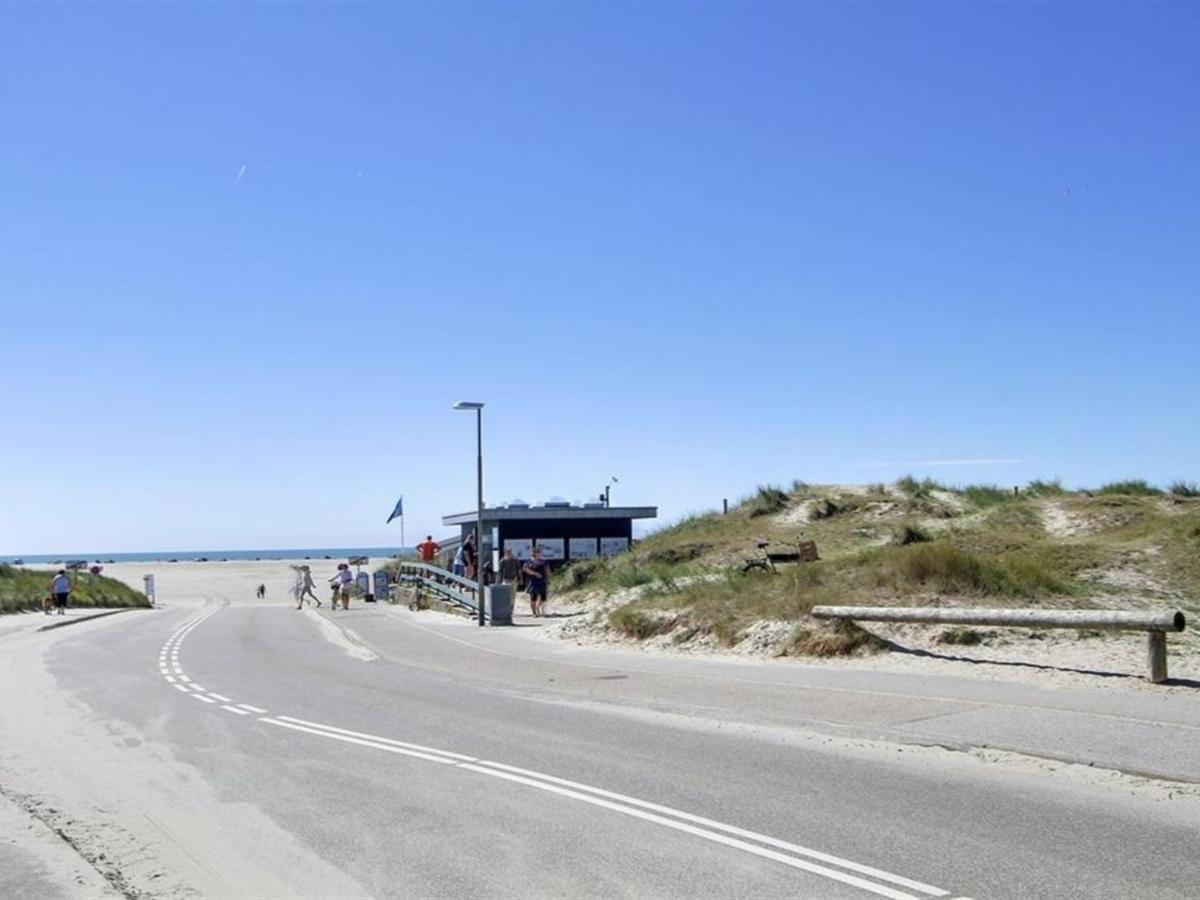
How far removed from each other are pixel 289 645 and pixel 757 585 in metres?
11.1

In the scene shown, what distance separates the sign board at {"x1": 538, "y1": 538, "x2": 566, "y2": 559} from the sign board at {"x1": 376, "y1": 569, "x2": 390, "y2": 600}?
6803 mm

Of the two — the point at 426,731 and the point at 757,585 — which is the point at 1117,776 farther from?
the point at 757,585

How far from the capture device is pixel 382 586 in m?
46.3

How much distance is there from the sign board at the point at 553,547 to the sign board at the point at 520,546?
1.79 ft

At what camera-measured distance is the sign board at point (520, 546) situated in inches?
1710

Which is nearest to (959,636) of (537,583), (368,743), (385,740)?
(385,740)

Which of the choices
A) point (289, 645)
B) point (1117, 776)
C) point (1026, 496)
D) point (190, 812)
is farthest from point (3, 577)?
point (1117, 776)

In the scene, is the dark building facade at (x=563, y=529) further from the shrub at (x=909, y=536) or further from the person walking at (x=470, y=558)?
the shrub at (x=909, y=536)

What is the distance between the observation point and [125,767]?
1083 centimetres

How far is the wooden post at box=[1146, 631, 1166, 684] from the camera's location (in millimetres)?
12980

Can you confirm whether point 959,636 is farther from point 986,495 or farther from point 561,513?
point 561,513

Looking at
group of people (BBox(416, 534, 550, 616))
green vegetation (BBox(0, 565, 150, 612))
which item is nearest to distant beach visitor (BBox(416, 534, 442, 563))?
group of people (BBox(416, 534, 550, 616))

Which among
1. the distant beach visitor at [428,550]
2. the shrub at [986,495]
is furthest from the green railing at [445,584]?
the shrub at [986,495]

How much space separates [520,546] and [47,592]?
20117 mm
